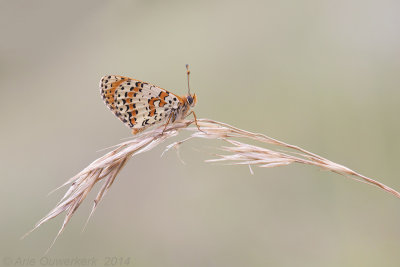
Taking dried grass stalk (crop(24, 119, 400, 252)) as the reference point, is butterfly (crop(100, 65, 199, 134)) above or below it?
above

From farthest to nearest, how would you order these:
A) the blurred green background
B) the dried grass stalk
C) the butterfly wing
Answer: the blurred green background, the butterfly wing, the dried grass stalk

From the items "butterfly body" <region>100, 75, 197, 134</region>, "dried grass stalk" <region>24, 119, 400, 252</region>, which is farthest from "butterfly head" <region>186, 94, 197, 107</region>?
"dried grass stalk" <region>24, 119, 400, 252</region>

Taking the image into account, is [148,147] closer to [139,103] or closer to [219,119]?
[139,103]

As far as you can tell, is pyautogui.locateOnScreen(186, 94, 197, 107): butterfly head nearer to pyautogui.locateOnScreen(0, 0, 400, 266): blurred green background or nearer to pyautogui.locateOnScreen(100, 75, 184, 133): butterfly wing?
pyautogui.locateOnScreen(100, 75, 184, 133): butterfly wing

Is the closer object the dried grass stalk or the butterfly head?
the dried grass stalk

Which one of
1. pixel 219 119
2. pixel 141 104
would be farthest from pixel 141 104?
pixel 219 119

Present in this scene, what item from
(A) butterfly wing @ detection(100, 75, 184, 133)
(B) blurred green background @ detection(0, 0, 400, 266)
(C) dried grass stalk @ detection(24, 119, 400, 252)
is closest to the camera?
(C) dried grass stalk @ detection(24, 119, 400, 252)

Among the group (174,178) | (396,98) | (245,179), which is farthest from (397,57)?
(174,178)

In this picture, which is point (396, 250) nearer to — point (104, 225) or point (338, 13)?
point (104, 225)
